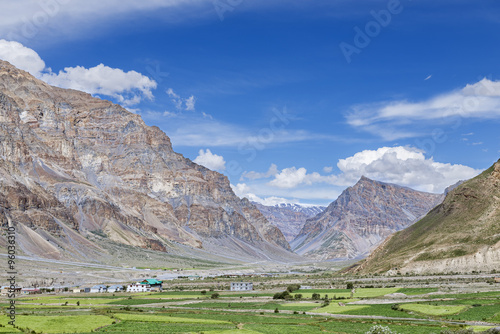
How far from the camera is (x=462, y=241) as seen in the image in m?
173

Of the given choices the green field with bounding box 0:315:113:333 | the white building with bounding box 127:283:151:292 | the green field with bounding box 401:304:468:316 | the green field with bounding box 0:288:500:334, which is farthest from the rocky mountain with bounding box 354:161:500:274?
the green field with bounding box 0:315:113:333

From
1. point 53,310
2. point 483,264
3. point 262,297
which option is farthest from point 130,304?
point 483,264

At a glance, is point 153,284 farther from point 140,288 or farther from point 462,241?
point 462,241

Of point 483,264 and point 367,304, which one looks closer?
point 367,304

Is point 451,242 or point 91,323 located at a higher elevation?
point 451,242

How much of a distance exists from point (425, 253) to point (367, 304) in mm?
87220

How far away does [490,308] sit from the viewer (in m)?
79.6

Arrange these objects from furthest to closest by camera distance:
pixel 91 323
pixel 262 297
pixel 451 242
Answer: pixel 451 242
pixel 262 297
pixel 91 323

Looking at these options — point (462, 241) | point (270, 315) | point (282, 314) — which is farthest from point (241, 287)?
point (462, 241)

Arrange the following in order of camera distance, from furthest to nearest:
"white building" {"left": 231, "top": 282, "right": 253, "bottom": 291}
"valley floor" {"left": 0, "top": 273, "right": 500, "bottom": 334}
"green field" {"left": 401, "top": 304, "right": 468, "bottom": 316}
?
"white building" {"left": 231, "top": 282, "right": 253, "bottom": 291}, "green field" {"left": 401, "top": 304, "right": 468, "bottom": 316}, "valley floor" {"left": 0, "top": 273, "right": 500, "bottom": 334}

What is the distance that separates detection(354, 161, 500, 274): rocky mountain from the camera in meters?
162

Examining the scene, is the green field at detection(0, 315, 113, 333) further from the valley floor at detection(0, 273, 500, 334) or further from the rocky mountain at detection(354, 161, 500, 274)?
the rocky mountain at detection(354, 161, 500, 274)

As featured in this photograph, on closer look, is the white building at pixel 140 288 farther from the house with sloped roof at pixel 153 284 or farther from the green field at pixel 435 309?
the green field at pixel 435 309

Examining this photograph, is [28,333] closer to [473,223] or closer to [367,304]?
[367,304]
